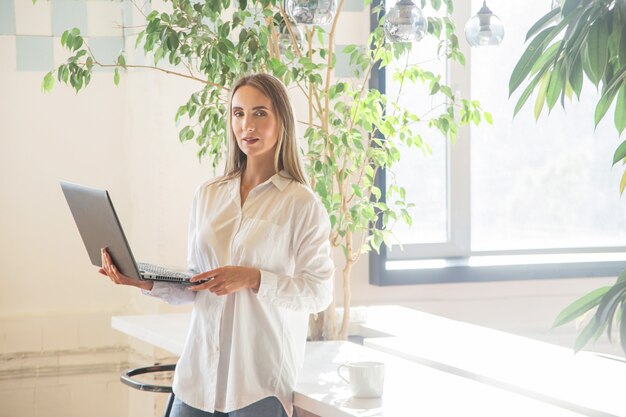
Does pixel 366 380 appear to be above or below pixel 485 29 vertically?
below

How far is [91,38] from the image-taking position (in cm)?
441

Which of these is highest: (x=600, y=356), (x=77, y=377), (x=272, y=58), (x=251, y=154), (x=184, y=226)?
(x=272, y=58)

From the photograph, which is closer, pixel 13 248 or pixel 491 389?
pixel 491 389

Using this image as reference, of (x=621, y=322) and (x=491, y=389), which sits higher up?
(x=621, y=322)

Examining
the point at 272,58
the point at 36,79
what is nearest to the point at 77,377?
the point at 36,79

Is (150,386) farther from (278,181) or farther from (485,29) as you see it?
(485,29)

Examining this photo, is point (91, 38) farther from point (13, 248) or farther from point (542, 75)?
point (542, 75)

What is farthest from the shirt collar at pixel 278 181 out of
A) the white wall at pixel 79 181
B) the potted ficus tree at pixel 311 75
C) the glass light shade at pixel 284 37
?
the white wall at pixel 79 181

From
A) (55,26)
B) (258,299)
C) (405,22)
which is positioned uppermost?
(55,26)

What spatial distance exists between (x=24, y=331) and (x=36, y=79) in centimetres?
112

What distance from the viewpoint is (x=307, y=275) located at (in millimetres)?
2326

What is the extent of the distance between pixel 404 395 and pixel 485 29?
142 centimetres

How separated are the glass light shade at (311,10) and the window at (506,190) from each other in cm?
188

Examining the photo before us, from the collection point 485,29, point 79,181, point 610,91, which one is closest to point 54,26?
point 79,181
